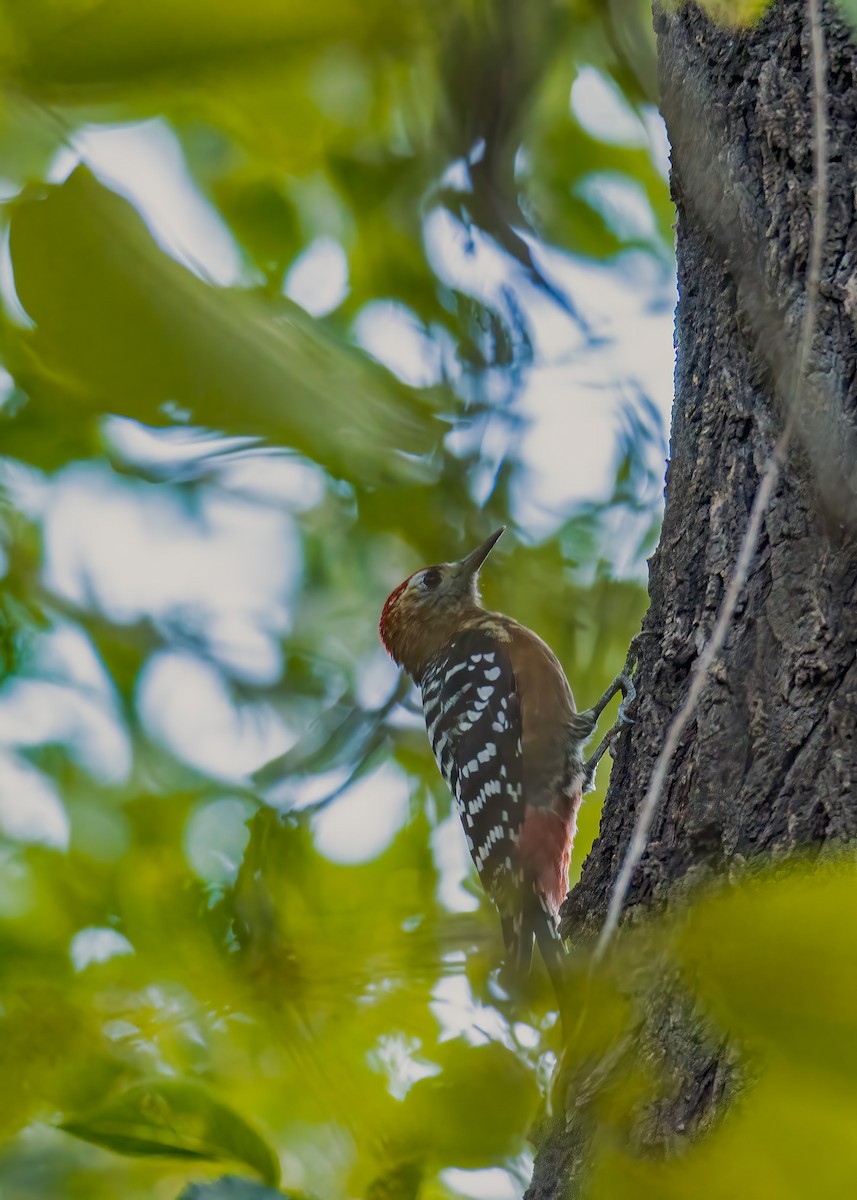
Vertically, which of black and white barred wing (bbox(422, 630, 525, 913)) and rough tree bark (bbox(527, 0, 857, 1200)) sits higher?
rough tree bark (bbox(527, 0, 857, 1200))

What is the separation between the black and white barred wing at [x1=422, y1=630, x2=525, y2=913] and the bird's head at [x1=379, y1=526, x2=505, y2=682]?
1.56ft

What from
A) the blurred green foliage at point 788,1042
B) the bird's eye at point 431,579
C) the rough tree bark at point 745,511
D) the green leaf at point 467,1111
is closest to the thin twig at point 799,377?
the rough tree bark at point 745,511

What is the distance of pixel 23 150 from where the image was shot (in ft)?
3.20

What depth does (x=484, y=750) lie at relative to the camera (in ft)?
11.9

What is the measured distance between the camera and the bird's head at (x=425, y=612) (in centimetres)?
441

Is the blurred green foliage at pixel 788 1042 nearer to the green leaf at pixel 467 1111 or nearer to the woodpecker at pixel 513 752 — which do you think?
the green leaf at pixel 467 1111

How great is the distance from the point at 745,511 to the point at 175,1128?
1.22 meters

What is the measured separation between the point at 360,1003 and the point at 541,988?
20cm

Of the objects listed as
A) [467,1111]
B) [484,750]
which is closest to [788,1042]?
[467,1111]

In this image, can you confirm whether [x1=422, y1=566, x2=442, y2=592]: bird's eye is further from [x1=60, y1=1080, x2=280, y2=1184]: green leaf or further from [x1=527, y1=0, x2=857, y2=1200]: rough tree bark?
[x1=60, y1=1080, x2=280, y2=1184]: green leaf

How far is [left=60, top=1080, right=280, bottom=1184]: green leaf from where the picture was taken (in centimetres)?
85

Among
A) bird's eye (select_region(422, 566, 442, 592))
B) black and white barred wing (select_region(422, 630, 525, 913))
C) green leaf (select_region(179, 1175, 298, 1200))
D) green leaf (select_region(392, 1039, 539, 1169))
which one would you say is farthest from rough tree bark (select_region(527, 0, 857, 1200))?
bird's eye (select_region(422, 566, 442, 592))

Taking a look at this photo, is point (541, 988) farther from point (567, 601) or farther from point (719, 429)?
point (567, 601)

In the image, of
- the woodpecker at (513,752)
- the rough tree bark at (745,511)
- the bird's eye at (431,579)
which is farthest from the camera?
the bird's eye at (431,579)
